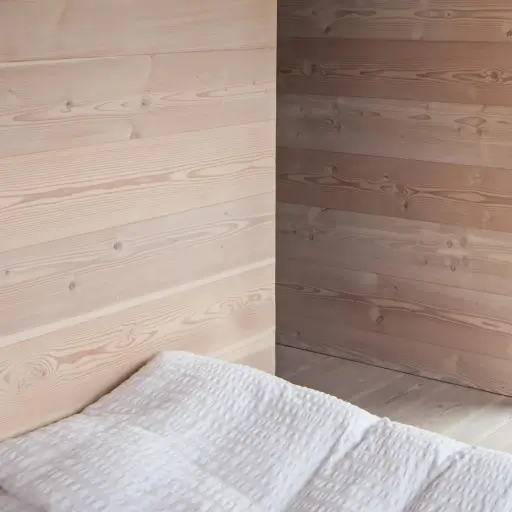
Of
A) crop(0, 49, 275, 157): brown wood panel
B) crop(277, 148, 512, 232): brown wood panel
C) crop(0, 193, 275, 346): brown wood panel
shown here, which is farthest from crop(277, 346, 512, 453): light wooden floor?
crop(0, 49, 275, 157): brown wood panel

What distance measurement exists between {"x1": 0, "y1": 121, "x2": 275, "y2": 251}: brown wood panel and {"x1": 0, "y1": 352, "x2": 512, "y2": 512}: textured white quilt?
382 millimetres

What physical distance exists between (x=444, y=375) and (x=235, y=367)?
52.1 inches

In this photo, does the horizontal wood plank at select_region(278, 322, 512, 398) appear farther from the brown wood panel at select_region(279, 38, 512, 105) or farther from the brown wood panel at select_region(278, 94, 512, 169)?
the brown wood panel at select_region(279, 38, 512, 105)

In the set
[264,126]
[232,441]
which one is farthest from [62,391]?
[264,126]

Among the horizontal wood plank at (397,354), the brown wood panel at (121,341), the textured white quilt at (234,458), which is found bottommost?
the horizontal wood plank at (397,354)

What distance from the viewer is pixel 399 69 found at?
298cm

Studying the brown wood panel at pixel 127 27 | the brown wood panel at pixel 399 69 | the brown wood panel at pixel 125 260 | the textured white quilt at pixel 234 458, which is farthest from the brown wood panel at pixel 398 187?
the textured white quilt at pixel 234 458

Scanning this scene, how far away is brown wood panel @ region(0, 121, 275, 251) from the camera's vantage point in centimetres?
171

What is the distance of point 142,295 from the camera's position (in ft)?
6.60

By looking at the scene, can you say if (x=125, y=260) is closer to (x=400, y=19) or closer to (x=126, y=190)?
(x=126, y=190)

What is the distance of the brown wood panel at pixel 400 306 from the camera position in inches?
117

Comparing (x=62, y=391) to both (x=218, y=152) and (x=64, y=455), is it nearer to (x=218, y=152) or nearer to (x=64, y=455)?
(x=64, y=455)

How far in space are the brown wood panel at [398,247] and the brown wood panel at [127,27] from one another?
1084mm

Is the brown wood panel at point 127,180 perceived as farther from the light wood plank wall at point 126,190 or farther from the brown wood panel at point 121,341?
the brown wood panel at point 121,341
